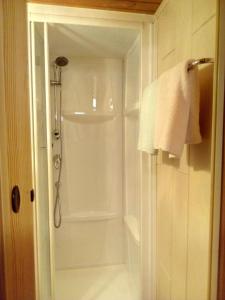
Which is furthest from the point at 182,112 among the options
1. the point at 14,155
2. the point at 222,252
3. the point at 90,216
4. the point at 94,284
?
the point at 94,284

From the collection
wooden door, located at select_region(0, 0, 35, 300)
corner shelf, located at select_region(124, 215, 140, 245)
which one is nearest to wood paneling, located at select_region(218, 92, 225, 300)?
wooden door, located at select_region(0, 0, 35, 300)

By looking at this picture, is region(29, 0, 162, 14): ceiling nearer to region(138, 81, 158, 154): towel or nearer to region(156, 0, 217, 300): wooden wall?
region(156, 0, 217, 300): wooden wall

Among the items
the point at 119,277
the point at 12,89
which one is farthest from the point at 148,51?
the point at 119,277

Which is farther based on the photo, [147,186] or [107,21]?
[147,186]

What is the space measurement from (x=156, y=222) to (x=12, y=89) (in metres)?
1.32

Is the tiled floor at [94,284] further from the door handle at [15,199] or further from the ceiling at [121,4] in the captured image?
the ceiling at [121,4]

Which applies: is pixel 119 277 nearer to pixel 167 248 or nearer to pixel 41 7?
pixel 167 248

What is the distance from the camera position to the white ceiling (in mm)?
1548

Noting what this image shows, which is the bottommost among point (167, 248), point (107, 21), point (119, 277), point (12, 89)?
point (119, 277)

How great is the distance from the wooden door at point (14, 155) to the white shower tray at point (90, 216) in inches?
61.5

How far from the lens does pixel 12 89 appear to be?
59 centimetres

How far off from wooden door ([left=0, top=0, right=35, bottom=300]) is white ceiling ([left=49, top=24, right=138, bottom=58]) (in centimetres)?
99

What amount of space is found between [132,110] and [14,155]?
147cm

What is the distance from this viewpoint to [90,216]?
229cm
